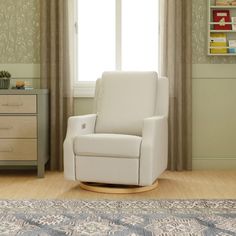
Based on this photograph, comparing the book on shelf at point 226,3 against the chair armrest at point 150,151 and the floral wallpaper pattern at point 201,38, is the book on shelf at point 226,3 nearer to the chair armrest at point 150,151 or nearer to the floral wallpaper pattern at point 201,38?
the floral wallpaper pattern at point 201,38

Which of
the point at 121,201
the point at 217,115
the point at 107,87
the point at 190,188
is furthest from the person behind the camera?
the point at 217,115

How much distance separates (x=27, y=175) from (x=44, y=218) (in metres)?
→ 1.71

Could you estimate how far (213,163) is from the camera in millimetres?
4711

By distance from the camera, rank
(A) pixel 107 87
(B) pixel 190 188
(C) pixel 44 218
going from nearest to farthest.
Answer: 1. (C) pixel 44 218
2. (B) pixel 190 188
3. (A) pixel 107 87

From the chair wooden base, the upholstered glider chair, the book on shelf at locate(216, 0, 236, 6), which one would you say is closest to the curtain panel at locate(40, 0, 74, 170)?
the upholstered glider chair

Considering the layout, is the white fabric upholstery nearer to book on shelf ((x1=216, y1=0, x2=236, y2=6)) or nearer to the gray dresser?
the gray dresser

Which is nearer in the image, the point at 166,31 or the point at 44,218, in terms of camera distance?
the point at 44,218

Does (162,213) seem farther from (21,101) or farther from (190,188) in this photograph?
(21,101)

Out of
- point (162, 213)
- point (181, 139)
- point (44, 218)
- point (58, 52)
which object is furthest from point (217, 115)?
point (44, 218)

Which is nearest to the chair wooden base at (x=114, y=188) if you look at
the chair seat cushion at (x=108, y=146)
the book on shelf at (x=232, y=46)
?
the chair seat cushion at (x=108, y=146)

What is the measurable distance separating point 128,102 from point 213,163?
1.30 meters

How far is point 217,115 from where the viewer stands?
15.5 feet

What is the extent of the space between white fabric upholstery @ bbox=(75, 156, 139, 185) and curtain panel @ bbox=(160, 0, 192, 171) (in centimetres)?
121

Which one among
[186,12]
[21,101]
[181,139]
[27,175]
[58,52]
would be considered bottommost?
[27,175]
